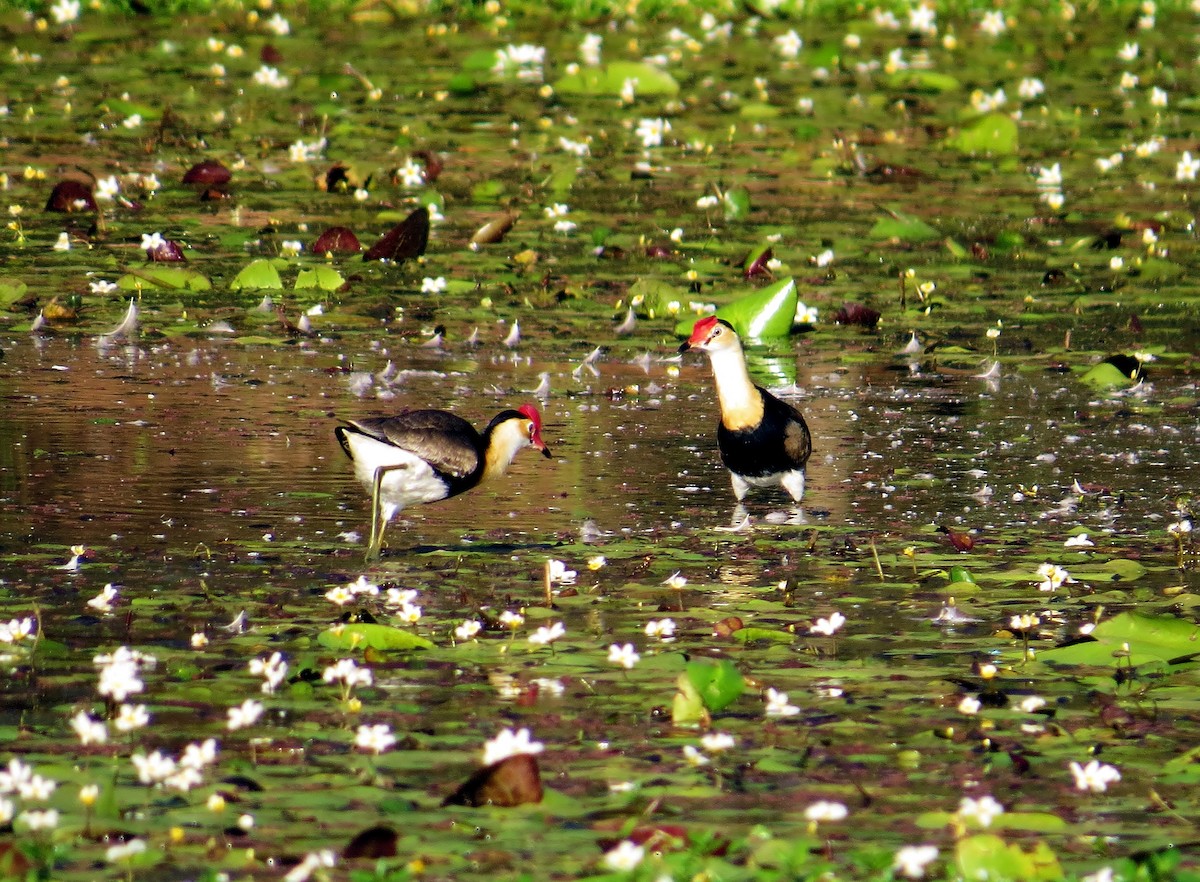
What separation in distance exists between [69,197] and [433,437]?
5.95 meters

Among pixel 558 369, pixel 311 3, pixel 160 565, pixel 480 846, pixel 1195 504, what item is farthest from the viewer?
pixel 311 3

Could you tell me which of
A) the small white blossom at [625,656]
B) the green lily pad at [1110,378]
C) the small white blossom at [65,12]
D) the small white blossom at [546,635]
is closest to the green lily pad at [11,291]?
the green lily pad at [1110,378]

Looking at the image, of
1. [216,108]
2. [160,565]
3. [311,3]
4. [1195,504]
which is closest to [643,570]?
[160,565]

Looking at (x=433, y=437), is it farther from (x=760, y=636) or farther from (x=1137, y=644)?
(x=1137, y=644)

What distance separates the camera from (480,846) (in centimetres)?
467

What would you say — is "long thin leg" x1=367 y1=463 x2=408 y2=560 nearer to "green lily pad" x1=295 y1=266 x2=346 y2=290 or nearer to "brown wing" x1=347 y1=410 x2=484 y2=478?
"brown wing" x1=347 y1=410 x2=484 y2=478

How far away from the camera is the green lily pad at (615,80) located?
58.4 feet

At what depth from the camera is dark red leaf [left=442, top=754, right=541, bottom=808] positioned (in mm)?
4840

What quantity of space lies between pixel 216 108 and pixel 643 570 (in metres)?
10.6

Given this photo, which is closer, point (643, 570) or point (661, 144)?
point (643, 570)

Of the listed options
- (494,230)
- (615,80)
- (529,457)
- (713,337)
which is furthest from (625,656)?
(615,80)

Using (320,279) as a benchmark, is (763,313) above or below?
below

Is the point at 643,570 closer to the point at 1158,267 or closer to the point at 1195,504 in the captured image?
the point at 1195,504

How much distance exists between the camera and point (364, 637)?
6055mm
